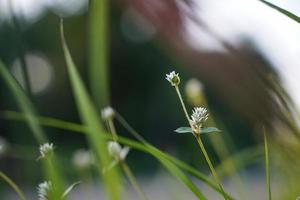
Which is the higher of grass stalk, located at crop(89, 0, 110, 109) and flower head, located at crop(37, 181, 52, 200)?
grass stalk, located at crop(89, 0, 110, 109)

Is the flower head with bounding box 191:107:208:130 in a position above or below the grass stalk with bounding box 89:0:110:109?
below

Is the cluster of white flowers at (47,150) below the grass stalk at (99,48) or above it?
below

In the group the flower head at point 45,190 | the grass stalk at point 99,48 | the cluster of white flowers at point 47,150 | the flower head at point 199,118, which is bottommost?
the flower head at point 199,118

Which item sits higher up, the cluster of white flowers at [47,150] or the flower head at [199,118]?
the cluster of white flowers at [47,150]

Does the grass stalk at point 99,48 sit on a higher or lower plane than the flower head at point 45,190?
higher

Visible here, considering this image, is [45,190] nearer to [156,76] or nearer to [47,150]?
[47,150]

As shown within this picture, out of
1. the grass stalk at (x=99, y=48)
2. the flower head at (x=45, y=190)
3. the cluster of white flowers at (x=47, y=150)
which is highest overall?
the grass stalk at (x=99, y=48)

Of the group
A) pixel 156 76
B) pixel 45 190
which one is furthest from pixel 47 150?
pixel 156 76

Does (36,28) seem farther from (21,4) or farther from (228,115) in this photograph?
(21,4)

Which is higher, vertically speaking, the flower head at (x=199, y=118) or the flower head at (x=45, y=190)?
the flower head at (x=45, y=190)

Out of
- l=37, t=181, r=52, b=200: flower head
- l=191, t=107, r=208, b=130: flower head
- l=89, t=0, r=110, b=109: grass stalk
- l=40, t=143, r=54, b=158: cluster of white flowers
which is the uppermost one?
l=89, t=0, r=110, b=109: grass stalk
